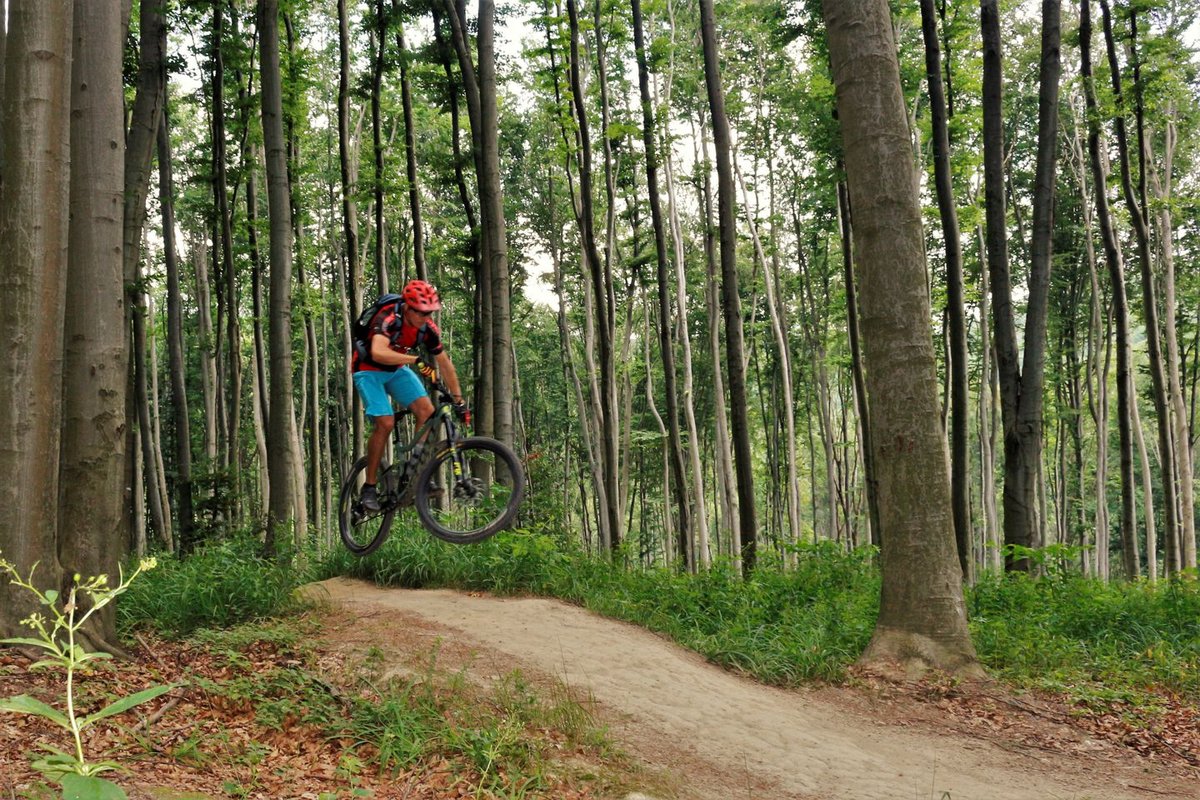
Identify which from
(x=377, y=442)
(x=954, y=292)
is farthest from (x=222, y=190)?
(x=954, y=292)

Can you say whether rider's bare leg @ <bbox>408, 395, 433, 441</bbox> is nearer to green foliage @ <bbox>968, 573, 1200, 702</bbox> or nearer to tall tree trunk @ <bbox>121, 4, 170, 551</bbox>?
tall tree trunk @ <bbox>121, 4, 170, 551</bbox>

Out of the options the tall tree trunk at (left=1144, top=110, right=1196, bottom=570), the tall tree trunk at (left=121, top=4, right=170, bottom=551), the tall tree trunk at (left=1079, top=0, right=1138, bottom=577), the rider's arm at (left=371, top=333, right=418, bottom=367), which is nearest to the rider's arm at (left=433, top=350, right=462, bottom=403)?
the rider's arm at (left=371, top=333, right=418, bottom=367)

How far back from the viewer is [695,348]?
35.4 metres

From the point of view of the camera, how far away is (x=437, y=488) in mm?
7926

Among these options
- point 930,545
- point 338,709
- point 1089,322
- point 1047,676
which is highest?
point 1089,322

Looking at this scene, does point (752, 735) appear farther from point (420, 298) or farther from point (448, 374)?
point (420, 298)

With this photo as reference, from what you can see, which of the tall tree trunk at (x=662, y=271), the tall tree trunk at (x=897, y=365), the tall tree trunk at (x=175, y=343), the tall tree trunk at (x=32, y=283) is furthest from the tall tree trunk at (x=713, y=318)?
the tall tree trunk at (x=32, y=283)

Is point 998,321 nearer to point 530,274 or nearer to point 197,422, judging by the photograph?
point 530,274

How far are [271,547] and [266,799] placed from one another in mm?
5379

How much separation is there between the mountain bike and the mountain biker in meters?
0.16

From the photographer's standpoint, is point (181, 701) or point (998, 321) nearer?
point (181, 701)

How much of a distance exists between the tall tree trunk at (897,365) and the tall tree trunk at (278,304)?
19.5 feet

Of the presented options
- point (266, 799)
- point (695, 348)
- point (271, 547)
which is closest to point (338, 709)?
point (266, 799)

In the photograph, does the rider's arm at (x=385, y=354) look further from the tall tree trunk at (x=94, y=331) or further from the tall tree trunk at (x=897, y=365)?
the tall tree trunk at (x=897, y=365)
